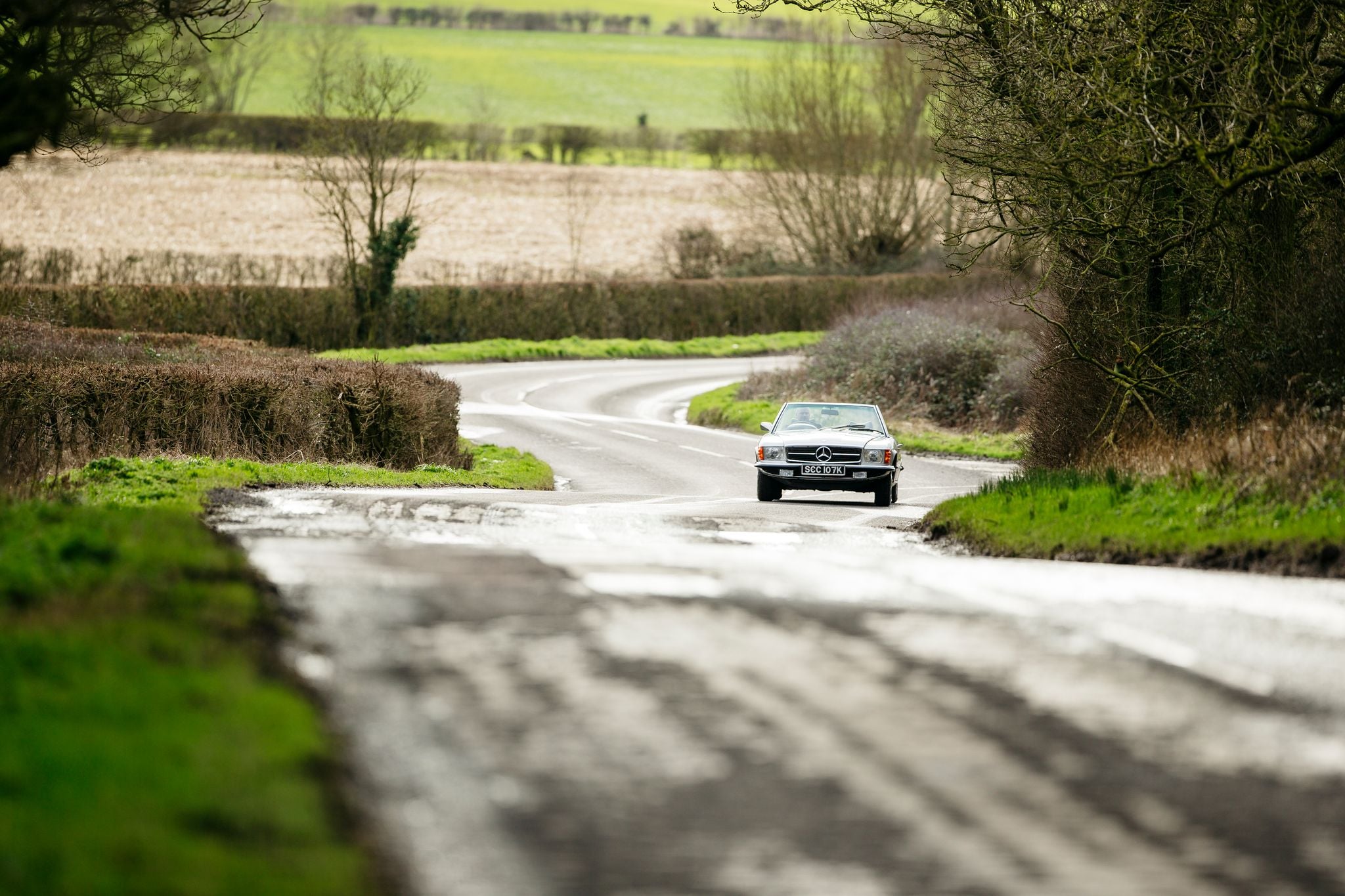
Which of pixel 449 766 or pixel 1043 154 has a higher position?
pixel 1043 154

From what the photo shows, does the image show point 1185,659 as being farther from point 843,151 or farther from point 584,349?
point 843,151

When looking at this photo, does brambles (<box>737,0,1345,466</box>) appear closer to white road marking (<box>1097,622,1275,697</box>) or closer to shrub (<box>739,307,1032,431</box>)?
white road marking (<box>1097,622,1275,697</box>)

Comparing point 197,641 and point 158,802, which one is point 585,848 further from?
point 197,641

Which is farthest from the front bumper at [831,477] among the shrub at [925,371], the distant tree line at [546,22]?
the distant tree line at [546,22]

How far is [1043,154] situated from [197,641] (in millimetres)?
13355

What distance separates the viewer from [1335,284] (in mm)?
15570

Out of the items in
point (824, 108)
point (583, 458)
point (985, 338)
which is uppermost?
point (824, 108)

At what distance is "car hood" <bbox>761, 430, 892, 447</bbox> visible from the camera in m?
21.4

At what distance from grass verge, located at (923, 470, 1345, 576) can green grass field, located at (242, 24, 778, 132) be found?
322 feet

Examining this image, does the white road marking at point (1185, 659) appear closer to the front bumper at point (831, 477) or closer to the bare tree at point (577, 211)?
the front bumper at point (831, 477)

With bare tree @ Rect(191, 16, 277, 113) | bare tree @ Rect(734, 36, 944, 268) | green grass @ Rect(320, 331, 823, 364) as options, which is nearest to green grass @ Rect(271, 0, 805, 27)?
bare tree @ Rect(191, 16, 277, 113)

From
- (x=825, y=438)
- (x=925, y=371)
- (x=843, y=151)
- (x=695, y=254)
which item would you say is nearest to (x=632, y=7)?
(x=695, y=254)

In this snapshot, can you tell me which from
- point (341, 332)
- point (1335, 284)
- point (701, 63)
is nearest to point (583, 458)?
point (1335, 284)

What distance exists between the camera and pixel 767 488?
21672 mm
